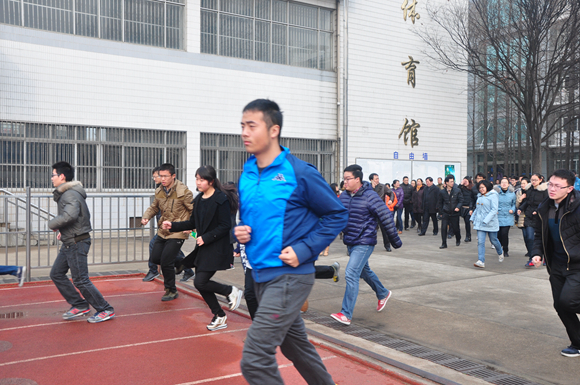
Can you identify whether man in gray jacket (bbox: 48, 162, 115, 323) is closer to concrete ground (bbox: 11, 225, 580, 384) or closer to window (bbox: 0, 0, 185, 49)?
concrete ground (bbox: 11, 225, 580, 384)

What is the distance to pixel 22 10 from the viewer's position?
48.2 feet

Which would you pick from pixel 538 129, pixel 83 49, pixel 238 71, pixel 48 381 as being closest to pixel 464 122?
pixel 538 129

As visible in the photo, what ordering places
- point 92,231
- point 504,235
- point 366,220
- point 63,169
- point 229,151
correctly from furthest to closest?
point 229,151, point 504,235, point 92,231, point 366,220, point 63,169

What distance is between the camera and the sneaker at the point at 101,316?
20.4 feet

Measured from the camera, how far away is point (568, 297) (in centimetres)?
484

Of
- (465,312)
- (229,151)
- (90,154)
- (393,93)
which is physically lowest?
(465,312)

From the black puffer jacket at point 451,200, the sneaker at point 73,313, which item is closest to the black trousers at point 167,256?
the sneaker at point 73,313

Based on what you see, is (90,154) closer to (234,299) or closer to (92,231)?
(92,231)

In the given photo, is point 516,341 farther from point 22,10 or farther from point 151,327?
point 22,10

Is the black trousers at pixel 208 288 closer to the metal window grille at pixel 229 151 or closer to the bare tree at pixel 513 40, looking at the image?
the metal window grille at pixel 229 151

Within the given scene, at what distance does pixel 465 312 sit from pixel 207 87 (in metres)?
13.0

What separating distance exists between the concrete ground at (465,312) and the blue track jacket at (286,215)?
2159 millimetres

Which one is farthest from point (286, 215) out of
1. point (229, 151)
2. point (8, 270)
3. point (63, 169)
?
point (229, 151)

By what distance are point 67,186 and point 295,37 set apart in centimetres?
1519
